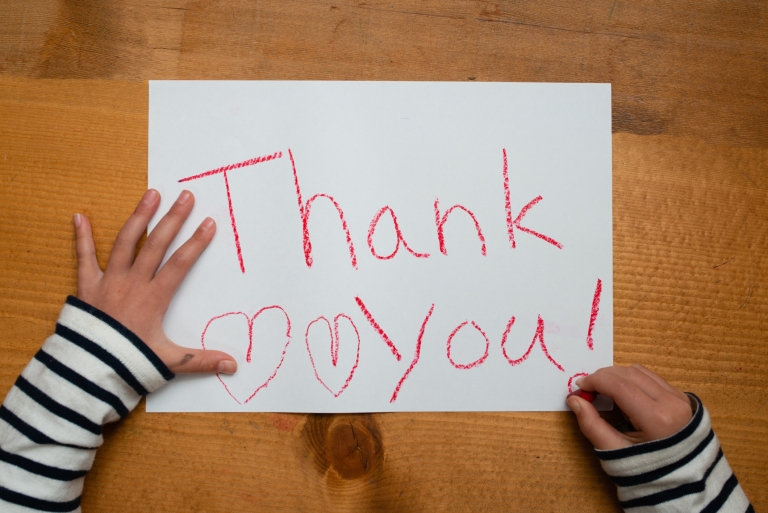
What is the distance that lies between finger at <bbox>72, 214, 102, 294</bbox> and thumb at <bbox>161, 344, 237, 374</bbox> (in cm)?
10

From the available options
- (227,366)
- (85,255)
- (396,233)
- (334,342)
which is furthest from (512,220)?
(85,255)

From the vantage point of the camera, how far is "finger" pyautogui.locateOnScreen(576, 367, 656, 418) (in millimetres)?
470

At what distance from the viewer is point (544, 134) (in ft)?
1.70

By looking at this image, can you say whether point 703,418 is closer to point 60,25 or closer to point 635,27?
point 635,27

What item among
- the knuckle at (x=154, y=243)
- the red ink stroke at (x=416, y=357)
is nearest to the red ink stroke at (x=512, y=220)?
the red ink stroke at (x=416, y=357)

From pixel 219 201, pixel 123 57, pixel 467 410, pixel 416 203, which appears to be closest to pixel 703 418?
pixel 467 410

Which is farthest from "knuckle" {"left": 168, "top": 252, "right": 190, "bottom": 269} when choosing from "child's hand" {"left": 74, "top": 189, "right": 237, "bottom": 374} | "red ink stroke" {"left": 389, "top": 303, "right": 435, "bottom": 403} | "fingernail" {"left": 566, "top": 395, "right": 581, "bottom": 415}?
"fingernail" {"left": 566, "top": 395, "right": 581, "bottom": 415}

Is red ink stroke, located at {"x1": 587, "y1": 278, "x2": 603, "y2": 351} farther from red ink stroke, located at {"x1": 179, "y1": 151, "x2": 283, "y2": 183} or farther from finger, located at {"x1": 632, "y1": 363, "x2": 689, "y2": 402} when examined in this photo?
red ink stroke, located at {"x1": 179, "y1": 151, "x2": 283, "y2": 183}

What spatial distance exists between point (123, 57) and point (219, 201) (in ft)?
0.58

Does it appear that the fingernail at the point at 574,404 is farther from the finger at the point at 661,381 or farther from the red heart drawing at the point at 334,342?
the red heart drawing at the point at 334,342

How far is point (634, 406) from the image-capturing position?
0.47 m

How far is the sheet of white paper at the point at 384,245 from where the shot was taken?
0.51 metres

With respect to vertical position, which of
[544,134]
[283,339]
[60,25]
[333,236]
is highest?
[60,25]

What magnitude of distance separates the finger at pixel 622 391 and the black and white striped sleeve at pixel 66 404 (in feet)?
1.40
